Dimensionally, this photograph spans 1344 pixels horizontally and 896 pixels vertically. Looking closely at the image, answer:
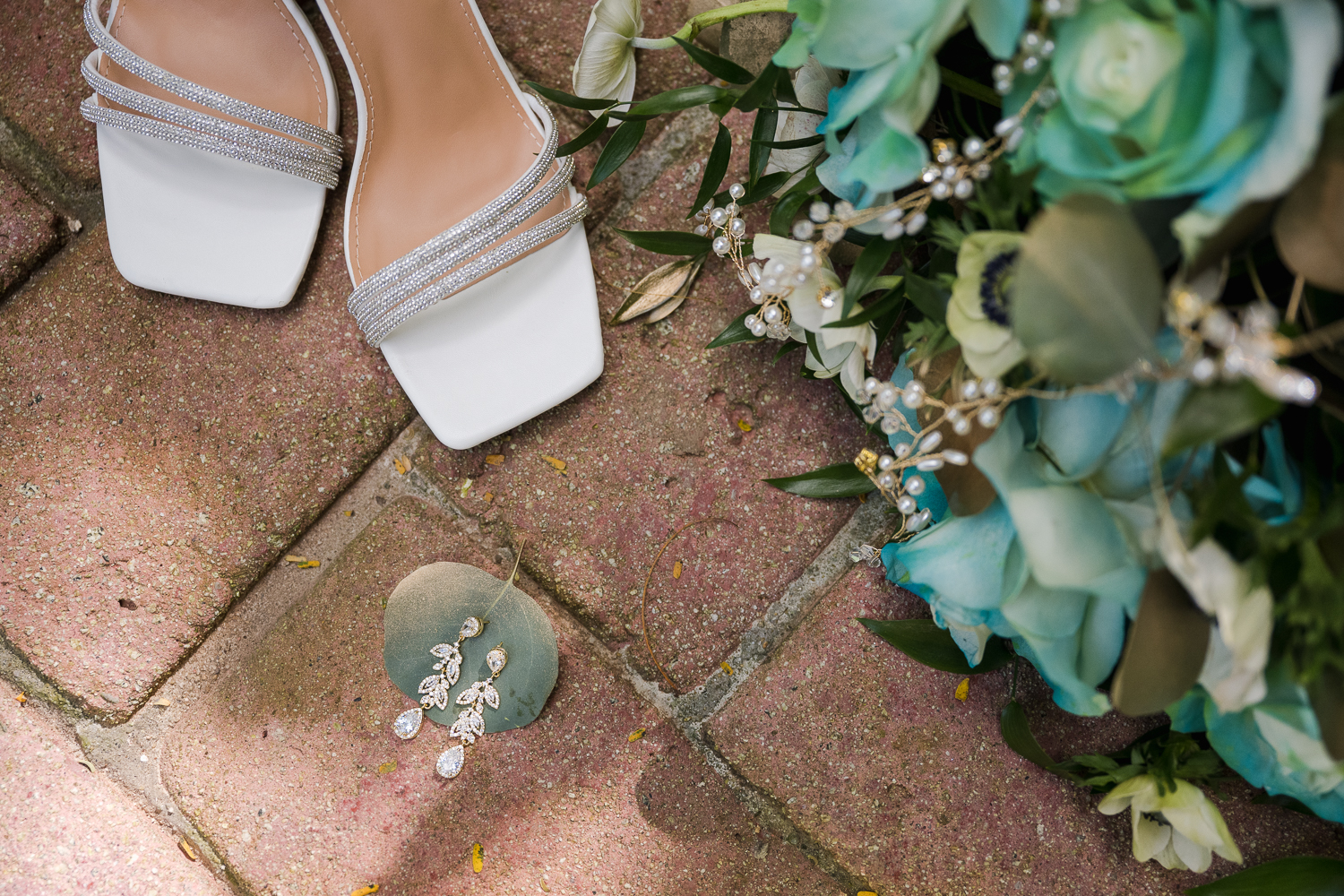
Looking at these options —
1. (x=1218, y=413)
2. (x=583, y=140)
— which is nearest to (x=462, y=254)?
(x=583, y=140)

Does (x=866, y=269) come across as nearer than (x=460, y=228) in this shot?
Yes

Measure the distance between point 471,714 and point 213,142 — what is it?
16.6 inches

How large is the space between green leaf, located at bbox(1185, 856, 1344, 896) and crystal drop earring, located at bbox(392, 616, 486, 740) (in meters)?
0.46

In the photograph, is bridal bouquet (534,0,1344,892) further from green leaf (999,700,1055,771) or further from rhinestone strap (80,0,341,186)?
rhinestone strap (80,0,341,186)

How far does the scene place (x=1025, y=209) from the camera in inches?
13.3

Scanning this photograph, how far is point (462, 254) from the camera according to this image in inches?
20.8

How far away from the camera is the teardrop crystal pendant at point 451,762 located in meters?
0.52

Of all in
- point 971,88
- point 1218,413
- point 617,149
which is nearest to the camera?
point 1218,413

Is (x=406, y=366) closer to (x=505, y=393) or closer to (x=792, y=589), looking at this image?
(x=505, y=393)

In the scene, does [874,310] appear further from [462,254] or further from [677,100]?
[462,254]

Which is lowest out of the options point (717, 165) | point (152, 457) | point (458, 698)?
point (458, 698)

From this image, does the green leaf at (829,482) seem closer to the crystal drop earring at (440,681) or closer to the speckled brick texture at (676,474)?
the speckled brick texture at (676,474)

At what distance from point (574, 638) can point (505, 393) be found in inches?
6.8

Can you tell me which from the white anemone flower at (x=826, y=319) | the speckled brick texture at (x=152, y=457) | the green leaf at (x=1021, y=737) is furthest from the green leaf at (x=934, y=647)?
the speckled brick texture at (x=152, y=457)
